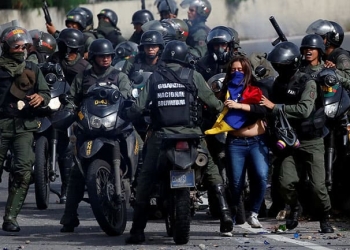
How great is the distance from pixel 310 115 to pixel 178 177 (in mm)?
1501

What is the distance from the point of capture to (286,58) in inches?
447

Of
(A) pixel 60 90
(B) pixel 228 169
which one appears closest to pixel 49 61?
(A) pixel 60 90

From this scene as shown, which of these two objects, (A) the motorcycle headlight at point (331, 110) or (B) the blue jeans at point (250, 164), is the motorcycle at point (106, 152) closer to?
(B) the blue jeans at point (250, 164)

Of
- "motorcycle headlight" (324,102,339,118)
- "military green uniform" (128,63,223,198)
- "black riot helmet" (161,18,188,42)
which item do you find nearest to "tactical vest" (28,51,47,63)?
"black riot helmet" (161,18,188,42)

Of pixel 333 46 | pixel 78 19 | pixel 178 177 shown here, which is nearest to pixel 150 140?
pixel 178 177

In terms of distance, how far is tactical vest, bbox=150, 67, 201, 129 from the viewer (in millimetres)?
10859

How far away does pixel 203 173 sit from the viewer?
11.1 m

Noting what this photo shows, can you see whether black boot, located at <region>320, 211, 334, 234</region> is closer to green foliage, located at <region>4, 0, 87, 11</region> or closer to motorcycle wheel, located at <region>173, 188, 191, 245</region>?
motorcycle wheel, located at <region>173, 188, 191, 245</region>

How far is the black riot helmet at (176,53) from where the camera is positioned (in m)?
11.1

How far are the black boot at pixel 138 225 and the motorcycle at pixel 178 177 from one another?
0.82 ft

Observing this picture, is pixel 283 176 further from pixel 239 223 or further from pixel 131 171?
pixel 131 171

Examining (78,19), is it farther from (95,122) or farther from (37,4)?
(37,4)

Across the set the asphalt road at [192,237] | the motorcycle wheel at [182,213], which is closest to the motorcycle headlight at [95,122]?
the asphalt road at [192,237]

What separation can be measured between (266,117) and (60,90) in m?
3.34
